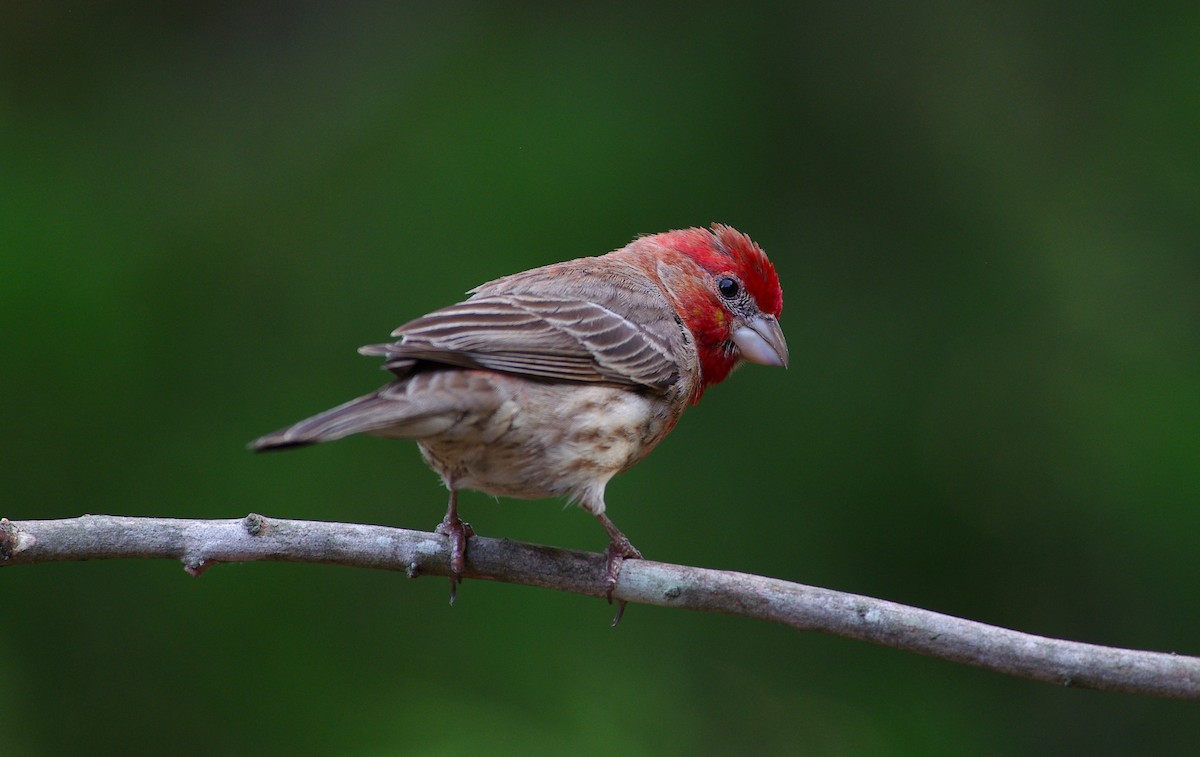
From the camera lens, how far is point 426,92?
5.58m

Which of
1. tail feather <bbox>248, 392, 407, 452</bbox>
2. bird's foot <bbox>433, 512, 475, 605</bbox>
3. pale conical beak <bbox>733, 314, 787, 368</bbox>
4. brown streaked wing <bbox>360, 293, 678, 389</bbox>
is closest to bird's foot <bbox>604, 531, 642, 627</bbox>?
bird's foot <bbox>433, 512, 475, 605</bbox>

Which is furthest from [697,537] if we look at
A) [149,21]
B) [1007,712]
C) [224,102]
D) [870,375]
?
[149,21]

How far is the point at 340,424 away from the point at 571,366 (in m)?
1.03

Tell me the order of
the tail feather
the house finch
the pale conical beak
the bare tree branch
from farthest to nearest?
the pale conical beak → the house finch → the bare tree branch → the tail feather

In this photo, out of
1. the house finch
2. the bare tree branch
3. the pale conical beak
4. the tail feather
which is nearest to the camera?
the tail feather

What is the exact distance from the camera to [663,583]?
339cm

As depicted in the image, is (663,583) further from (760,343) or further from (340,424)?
(760,343)

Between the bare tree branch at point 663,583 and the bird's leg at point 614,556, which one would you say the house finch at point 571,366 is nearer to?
the bird's leg at point 614,556

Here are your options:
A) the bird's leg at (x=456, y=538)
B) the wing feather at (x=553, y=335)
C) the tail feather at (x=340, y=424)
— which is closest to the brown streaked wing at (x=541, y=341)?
the wing feather at (x=553, y=335)

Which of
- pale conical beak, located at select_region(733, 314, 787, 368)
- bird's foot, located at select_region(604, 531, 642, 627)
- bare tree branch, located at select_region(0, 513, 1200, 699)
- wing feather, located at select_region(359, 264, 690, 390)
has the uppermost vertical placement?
wing feather, located at select_region(359, 264, 690, 390)

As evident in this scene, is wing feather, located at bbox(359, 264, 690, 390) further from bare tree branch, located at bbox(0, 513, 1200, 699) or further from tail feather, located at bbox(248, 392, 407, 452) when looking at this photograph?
bare tree branch, located at bbox(0, 513, 1200, 699)

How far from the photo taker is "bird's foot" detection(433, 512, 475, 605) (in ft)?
11.5

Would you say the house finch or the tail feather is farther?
the house finch

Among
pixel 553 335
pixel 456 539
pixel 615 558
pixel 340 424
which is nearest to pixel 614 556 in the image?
pixel 615 558
